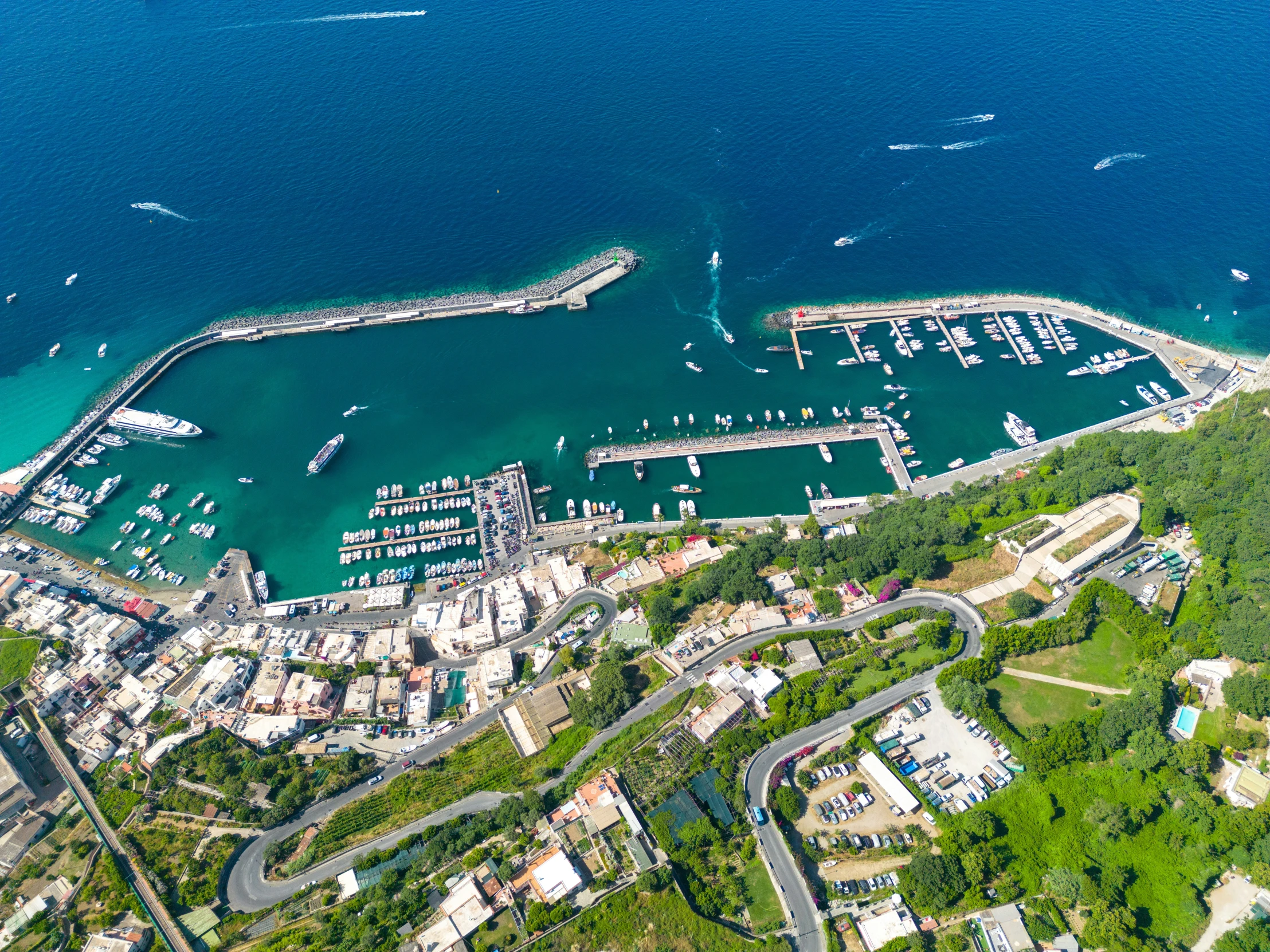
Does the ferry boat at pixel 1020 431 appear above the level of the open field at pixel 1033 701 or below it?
above

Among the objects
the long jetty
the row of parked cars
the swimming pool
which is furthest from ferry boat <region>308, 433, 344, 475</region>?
the swimming pool

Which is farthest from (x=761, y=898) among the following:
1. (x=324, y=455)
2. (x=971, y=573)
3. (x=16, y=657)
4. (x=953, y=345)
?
(x=953, y=345)

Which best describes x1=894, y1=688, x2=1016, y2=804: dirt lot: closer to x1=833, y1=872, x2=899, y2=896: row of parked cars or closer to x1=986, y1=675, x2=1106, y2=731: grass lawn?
x1=986, y1=675, x2=1106, y2=731: grass lawn

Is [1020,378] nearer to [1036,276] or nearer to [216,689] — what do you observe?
[1036,276]

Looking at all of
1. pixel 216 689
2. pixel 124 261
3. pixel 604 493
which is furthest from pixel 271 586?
pixel 124 261

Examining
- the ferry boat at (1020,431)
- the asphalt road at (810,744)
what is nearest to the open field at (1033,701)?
the asphalt road at (810,744)

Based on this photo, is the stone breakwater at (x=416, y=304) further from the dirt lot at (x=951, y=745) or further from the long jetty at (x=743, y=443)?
the dirt lot at (x=951, y=745)
